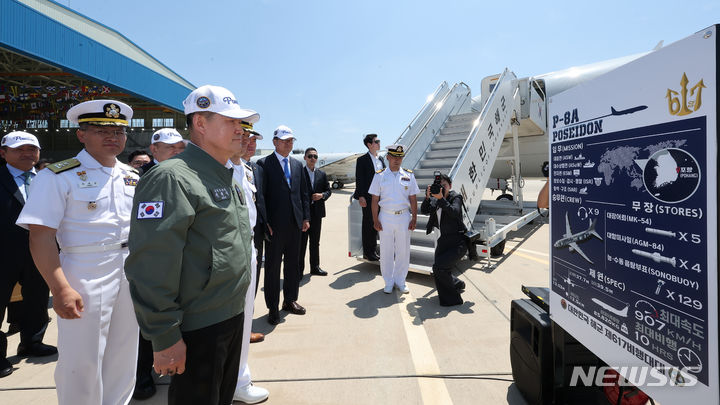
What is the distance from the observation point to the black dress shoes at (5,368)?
2.71 metres

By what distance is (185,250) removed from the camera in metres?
1.31

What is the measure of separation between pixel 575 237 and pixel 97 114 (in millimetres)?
2774

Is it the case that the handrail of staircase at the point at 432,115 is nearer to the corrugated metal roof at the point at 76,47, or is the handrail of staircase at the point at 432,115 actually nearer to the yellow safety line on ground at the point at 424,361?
the yellow safety line on ground at the point at 424,361

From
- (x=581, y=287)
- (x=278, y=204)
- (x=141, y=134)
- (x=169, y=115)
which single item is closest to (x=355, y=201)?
(x=278, y=204)

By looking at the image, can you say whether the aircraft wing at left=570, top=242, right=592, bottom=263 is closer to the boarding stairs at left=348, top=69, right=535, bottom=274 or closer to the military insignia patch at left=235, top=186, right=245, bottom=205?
the military insignia patch at left=235, top=186, right=245, bottom=205

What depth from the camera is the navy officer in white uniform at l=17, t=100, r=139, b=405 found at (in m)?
1.69

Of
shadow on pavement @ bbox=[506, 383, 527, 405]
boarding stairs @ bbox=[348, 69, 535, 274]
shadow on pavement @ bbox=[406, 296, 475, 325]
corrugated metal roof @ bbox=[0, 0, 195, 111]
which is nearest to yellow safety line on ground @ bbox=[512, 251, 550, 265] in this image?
boarding stairs @ bbox=[348, 69, 535, 274]

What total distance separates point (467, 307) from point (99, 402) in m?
3.53

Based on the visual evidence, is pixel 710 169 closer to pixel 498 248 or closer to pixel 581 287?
pixel 581 287

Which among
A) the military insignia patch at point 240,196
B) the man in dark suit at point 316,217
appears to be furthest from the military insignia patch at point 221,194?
the man in dark suit at point 316,217

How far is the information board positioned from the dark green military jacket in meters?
1.65

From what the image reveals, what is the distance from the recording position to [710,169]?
3.30ft

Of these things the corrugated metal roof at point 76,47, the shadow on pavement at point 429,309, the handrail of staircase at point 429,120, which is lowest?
the shadow on pavement at point 429,309

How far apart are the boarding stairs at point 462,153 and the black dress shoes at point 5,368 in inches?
166
